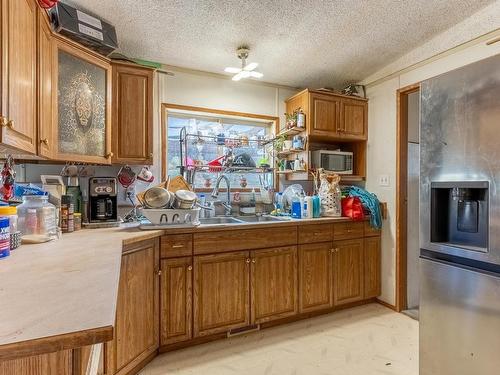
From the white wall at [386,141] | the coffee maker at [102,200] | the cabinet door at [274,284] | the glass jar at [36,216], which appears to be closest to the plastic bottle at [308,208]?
the cabinet door at [274,284]

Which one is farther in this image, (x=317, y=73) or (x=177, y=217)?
(x=317, y=73)

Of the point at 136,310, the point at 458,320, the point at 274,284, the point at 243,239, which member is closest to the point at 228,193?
the point at 243,239

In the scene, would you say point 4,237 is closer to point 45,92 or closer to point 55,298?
point 55,298

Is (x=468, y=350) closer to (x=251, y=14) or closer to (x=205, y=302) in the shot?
(x=205, y=302)

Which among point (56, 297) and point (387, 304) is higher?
point (56, 297)

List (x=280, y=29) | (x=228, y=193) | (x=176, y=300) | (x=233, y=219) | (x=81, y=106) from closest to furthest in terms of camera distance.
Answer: (x=81, y=106) → (x=176, y=300) → (x=280, y=29) → (x=233, y=219) → (x=228, y=193)

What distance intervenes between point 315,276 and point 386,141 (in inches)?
59.4

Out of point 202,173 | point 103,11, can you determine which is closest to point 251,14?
point 103,11

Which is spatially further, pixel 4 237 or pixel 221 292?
pixel 221 292

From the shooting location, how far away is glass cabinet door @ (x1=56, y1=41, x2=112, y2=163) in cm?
174

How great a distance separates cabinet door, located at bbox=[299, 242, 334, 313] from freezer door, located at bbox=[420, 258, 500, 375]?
1.06 m

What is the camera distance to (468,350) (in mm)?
1283

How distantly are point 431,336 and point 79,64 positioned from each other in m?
2.53

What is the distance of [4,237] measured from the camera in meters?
1.13
